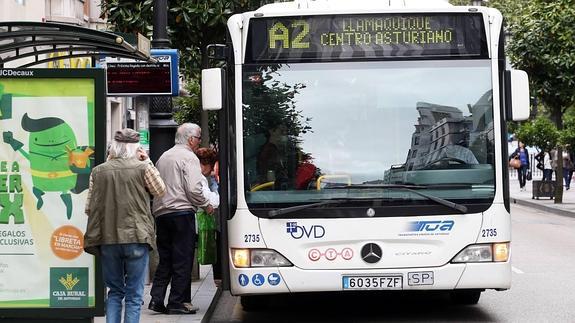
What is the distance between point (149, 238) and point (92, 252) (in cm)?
44

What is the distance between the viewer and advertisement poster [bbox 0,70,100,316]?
8.52 metres

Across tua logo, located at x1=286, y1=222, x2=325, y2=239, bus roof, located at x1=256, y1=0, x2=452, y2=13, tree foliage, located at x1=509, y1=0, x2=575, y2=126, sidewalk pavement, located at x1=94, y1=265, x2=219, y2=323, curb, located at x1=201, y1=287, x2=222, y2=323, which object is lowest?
curb, located at x1=201, y1=287, x2=222, y2=323

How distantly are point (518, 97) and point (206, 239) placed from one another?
341cm

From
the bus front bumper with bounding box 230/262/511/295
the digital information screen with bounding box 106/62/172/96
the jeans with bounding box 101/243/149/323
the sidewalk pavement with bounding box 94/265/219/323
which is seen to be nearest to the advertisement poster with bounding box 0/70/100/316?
the jeans with bounding box 101/243/149/323

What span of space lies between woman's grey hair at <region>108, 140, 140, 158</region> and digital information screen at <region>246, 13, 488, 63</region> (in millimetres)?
1889

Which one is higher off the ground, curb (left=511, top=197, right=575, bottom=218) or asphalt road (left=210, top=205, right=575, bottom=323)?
curb (left=511, top=197, right=575, bottom=218)

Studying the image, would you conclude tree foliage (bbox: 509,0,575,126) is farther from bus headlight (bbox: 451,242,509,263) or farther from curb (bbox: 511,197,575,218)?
bus headlight (bbox: 451,242,509,263)

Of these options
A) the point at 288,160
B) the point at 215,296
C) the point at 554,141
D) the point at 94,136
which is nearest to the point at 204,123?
the point at 215,296

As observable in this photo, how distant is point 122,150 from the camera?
27.5ft

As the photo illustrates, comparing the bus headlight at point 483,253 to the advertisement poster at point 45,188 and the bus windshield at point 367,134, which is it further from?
the advertisement poster at point 45,188

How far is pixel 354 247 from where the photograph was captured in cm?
977

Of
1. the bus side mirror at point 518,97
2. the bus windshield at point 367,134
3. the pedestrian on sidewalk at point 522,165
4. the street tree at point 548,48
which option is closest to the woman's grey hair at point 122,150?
the bus windshield at point 367,134

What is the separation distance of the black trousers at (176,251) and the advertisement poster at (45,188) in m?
1.84

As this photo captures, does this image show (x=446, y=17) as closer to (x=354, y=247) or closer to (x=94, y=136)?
(x=354, y=247)
